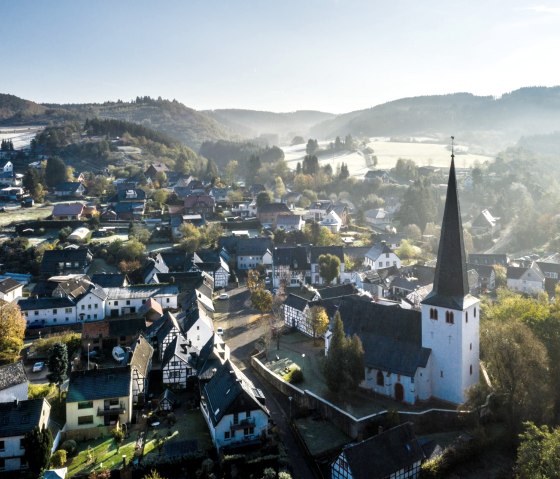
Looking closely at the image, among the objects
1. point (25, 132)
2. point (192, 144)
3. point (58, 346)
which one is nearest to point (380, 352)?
point (58, 346)

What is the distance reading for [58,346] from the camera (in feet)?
115

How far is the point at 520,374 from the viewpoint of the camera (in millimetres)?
29656

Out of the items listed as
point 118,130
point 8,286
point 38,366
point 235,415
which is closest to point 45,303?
point 8,286

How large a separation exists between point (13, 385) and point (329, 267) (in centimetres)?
3462

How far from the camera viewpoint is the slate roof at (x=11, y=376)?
105ft

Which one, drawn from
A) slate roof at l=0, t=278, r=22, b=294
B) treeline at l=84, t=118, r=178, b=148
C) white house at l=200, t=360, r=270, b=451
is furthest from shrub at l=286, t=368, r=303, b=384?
treeline at l=84, t=118, r=178, b=148

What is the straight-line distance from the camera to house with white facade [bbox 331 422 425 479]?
24859mm

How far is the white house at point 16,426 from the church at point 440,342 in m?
19.3

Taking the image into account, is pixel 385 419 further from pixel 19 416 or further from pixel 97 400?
pixel 19 416

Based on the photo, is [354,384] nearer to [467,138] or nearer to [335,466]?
[335,466]

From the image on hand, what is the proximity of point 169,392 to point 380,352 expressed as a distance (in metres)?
13.6

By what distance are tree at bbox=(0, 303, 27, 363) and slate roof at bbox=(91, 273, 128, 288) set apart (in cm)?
1196

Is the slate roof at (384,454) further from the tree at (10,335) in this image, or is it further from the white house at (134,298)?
the white house at (134,298)

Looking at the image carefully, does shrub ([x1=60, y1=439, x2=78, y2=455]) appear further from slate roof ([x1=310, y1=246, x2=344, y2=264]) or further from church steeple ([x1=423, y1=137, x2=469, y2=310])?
slate roof ([x1=310, y1=246, x2=344, y2=264])
